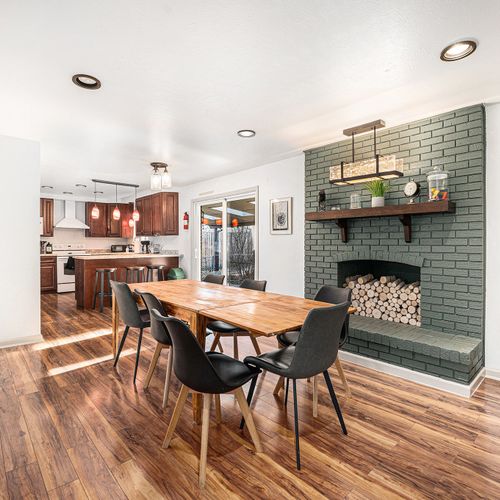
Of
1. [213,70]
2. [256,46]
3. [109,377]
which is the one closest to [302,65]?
[256,46]

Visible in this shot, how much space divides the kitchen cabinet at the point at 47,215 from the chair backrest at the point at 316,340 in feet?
26.3

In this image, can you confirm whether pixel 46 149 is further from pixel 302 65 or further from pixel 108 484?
pixel 108 484

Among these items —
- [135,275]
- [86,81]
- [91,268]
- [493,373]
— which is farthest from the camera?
[135,275]

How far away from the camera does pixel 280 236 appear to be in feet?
15.7

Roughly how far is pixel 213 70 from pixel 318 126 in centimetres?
150

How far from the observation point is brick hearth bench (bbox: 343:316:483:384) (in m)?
2.61

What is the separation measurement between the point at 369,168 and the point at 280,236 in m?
1.84

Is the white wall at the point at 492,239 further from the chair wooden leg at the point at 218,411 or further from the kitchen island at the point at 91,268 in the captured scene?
the kitchen island at the point at 91,268

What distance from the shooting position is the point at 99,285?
20.2ft

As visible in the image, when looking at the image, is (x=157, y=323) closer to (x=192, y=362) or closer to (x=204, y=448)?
(x=192, y=362)

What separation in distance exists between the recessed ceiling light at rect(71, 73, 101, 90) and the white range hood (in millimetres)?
6477

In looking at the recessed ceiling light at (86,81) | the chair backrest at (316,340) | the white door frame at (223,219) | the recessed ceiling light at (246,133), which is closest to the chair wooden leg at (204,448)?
the chair backrest at (316,340)

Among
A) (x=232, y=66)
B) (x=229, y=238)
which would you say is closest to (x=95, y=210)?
(x=229, y=238)

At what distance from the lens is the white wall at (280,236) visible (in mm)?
4492
